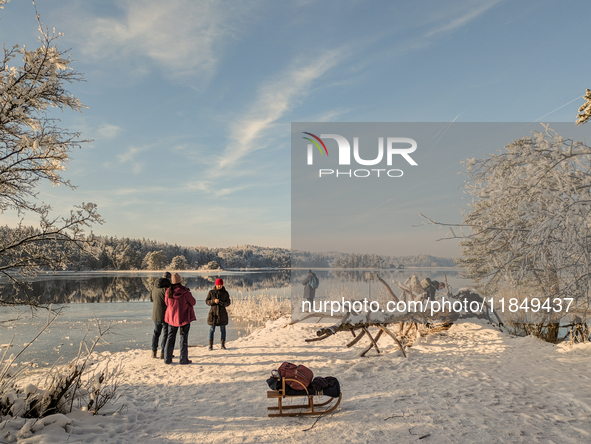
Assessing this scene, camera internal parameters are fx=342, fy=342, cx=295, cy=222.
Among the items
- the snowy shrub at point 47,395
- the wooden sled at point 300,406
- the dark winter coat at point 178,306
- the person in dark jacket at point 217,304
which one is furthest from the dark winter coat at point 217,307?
the wooden sled at point 300,406

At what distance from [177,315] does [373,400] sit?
438 cm

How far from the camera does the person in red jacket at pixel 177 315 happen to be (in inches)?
288

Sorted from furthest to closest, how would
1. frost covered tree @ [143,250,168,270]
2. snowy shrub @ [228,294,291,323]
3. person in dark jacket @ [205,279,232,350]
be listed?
frost covered tree @ [143,250,168,270] < snowy shrub @ [228,294,291,323] < person in dark jacket @ [205,279,232,350]

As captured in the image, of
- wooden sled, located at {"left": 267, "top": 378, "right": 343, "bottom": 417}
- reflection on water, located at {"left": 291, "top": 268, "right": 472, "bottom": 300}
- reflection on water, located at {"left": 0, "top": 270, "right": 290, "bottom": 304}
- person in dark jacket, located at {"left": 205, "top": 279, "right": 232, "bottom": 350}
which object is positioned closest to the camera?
wooden sled, located at {"left": 267, "top": 378, "right": 343, "bottom": 417}

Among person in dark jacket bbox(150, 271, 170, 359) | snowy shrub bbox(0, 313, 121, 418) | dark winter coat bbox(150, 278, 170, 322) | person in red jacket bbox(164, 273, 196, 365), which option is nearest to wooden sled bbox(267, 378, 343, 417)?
snowy shrub bbox(0, 313, 121, 418)

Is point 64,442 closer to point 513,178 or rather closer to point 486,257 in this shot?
point 486,257

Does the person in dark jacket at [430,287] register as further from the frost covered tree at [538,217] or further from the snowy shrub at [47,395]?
the snowy shrub at [47,395]

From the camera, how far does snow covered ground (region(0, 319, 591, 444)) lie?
3.90 m

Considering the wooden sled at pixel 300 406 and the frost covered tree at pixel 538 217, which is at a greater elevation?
the frost covered tree at pixel 538 217

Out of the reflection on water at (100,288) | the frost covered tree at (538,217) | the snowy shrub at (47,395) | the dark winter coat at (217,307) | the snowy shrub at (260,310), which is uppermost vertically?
the frost covered tree at (538,217)

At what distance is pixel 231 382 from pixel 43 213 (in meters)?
5.30

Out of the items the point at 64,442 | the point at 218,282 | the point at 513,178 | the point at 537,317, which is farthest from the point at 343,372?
the point at 513,178

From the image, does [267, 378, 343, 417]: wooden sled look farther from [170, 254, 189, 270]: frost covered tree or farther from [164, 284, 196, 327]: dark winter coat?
[170, 254, 189, 270]: frost covered tree

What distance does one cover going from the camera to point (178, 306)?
24.1 feet
